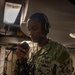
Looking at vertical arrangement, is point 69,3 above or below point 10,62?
above

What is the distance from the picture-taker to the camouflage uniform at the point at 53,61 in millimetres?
1849

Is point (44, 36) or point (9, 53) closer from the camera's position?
point (44, 36)

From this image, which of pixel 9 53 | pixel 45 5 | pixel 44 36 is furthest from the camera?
pixel 9 53

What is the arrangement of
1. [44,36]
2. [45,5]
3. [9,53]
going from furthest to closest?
[9,53], [45,5], [44,36]

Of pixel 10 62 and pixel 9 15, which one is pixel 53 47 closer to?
pixel 9 15

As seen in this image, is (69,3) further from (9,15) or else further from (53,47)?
(9,15)

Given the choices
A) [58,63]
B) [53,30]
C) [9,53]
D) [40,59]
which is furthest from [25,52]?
[9,53]

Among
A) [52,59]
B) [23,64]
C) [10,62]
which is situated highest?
[52,59]

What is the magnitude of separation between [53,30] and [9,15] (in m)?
0.81

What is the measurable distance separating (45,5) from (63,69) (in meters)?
1.17

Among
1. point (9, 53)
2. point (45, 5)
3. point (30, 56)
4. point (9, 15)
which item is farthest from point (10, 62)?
point (30, 56)

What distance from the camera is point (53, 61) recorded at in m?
1.87

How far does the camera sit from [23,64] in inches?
79.3

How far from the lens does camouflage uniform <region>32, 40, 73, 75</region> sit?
1849mm
